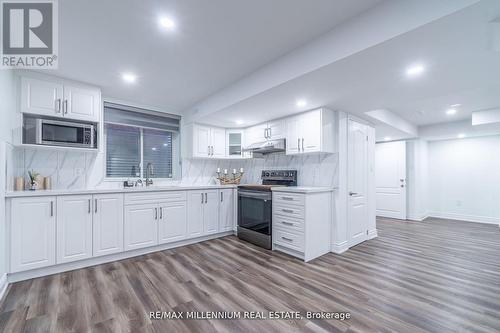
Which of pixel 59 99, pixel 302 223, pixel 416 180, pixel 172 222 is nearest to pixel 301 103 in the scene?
pixel 302 223

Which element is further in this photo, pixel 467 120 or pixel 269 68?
pixel 467 120

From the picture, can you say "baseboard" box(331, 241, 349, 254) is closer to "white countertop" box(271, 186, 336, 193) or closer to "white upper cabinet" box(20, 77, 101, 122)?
"white countertop" box(271, 186, 336, 193)

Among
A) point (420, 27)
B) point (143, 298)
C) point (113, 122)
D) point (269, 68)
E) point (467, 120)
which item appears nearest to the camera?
point (420, 27)

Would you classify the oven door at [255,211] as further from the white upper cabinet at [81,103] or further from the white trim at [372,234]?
the white upper cabinet at [81,103]

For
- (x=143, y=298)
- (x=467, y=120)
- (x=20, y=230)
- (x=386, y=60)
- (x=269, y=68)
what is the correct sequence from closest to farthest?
→ (x=386, y=60)
(x=143, y=298)
(x=20, y=230)
(x=269, y=68)
(x=467, y=120)

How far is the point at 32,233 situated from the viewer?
2449mm

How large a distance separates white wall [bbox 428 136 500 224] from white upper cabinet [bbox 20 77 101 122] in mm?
8268

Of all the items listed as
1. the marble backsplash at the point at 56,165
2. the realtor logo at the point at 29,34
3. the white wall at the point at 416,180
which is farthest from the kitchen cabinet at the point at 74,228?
the white wall at the point at 416,180

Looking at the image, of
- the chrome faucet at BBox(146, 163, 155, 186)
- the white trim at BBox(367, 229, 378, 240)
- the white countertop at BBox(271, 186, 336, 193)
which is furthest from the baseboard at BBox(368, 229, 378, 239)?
the chrome faucet at BBox(146, 163, 155, 186)

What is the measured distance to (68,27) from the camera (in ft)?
6.36

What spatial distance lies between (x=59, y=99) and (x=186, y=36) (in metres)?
2.13

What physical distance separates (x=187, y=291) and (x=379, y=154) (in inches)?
251

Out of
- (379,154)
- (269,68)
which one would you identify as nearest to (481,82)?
(269,68)

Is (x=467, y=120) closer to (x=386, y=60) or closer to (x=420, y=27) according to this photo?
(x=386, y=60)
